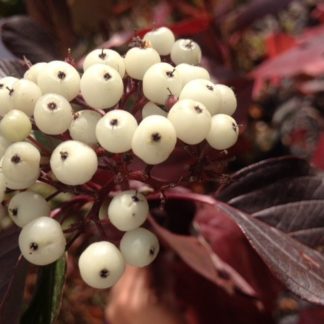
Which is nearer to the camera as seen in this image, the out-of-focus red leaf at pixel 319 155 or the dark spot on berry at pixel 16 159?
the dark spot on berry at pixel 16 159

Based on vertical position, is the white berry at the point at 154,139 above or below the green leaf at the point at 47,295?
above

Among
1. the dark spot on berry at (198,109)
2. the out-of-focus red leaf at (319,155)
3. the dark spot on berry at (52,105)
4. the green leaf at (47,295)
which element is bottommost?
the out-of-focus red leaf at (319,155)

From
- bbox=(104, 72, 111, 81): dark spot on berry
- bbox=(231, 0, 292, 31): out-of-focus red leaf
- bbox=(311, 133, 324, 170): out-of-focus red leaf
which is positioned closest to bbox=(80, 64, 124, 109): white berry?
bbox=(104, 72, 111, 81): dark spot on berry

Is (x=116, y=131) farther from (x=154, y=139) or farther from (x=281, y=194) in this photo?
(x=281, y=194)

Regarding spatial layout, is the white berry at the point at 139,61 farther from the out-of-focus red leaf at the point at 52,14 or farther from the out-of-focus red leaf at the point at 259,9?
the out-of-focus red leaf at the point at 259,9

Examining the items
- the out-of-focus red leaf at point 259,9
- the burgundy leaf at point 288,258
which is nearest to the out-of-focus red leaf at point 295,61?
the out-of-focus red leaf at point 259,9

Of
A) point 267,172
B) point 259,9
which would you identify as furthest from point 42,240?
point 259,9
